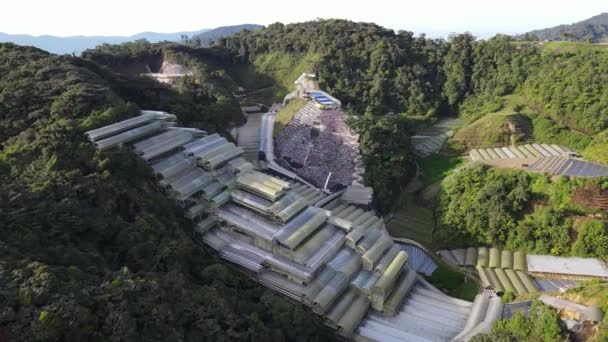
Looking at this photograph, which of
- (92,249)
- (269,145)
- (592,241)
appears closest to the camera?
(92,249)

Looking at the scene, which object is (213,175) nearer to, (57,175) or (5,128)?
(57,175)

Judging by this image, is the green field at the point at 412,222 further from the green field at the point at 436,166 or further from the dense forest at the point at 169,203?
the green field at the point at 436,166

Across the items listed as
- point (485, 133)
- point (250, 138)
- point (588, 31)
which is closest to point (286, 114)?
point (250, 138)

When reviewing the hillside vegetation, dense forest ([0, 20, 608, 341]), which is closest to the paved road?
dense forest ([0, 20, 608, 341])

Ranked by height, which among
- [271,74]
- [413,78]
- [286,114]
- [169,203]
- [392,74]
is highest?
[392,74]

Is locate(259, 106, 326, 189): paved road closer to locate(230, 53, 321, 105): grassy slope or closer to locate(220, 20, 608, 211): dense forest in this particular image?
locate(220, 20, 608, 211): dense forest

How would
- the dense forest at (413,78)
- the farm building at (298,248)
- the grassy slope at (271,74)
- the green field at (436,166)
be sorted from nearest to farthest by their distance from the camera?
the farm building at (298,248) < the green field at (436,166) < the dense forest at (413,78) < the grassy slope at (271,74)


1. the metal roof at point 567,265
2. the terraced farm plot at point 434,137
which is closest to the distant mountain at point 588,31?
the terraced farm plot at point 434,137

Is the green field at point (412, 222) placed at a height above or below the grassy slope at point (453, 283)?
above

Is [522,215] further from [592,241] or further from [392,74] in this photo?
[392,74]

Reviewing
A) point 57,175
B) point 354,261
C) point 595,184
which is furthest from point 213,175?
point 595,184
